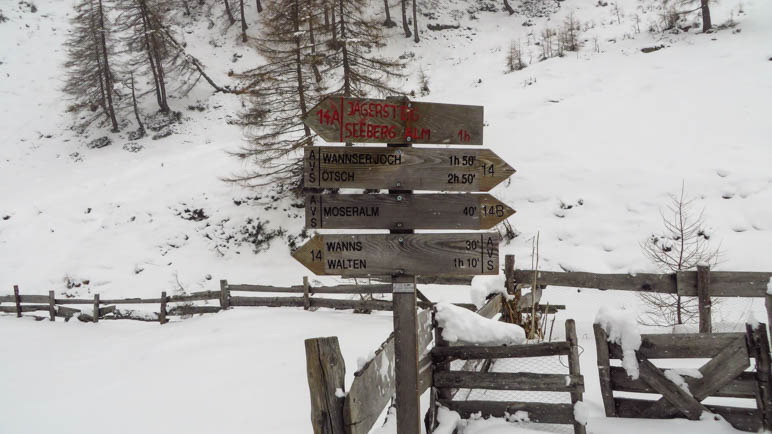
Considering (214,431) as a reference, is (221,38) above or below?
above

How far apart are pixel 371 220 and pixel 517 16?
1316 inches

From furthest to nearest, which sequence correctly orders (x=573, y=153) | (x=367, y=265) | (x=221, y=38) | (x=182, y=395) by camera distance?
(x=221, y=38) → (x=573, y=153) → (x=182, y=395) → (x=367, y=265)

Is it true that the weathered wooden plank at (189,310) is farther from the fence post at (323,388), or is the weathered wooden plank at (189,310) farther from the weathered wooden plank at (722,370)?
the weathered wooden plank at (722,370)

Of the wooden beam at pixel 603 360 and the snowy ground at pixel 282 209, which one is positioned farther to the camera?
the snowy ground at pixel 282 209

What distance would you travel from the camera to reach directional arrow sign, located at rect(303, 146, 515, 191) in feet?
10.2

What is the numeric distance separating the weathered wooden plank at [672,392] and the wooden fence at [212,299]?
4704 mm

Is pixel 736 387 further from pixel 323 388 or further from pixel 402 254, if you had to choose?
pixel 323 388

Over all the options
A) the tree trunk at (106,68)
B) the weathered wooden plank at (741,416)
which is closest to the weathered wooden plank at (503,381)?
the weathered wooden plank at (741,416)

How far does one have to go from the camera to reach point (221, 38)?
3188 centimetres

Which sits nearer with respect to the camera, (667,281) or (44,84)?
(667,281)

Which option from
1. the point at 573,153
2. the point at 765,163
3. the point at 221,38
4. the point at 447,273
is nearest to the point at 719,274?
the point at 447,273

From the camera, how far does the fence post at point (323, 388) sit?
2.64 metres

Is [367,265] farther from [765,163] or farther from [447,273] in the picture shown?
[765,163]

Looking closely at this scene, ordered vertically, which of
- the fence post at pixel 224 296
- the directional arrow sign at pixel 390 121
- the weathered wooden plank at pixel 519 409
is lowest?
the fence post at pixel 224 296
